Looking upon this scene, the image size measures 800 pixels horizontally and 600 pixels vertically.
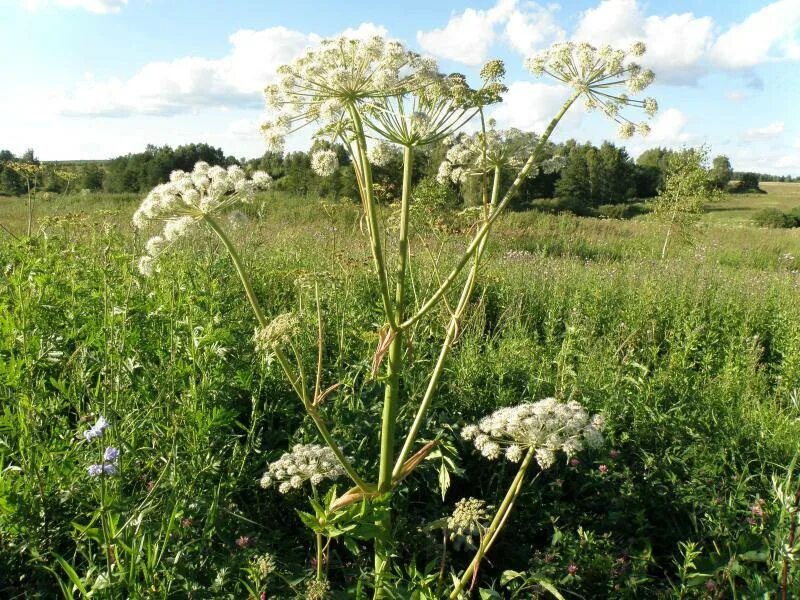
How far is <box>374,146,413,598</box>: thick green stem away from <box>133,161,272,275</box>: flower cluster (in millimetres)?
475

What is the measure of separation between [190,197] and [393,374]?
0.80 m

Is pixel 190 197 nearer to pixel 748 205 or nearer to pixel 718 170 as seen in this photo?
pixel 718 170

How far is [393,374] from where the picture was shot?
1870 mm

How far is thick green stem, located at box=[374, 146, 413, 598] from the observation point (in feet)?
5.63

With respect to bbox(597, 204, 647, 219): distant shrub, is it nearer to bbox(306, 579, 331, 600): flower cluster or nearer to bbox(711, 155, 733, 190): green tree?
bbox(711, 155, 733, 190): green tree

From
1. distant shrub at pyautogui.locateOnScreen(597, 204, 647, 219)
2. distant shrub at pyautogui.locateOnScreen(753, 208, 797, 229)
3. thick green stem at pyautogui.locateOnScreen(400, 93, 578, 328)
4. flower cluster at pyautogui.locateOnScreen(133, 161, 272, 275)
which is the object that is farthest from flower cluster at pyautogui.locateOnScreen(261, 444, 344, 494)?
distant shrub at pyautogui.locateOnScreen(753, 208, 797, 229)

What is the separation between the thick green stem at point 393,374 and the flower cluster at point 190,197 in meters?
0.48

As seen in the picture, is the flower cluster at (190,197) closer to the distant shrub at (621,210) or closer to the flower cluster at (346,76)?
the flower cluster at (346,76)

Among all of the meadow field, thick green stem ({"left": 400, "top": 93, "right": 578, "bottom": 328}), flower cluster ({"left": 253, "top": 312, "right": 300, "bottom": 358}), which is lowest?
the meadow field

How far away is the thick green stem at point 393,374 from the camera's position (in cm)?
172

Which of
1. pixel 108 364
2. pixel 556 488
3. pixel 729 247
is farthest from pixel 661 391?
pixel 729 247

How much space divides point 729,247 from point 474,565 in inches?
1013

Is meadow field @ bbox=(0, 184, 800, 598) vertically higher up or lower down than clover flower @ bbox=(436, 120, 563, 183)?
lower down

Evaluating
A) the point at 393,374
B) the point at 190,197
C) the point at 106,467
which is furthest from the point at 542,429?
the point at 106,467
